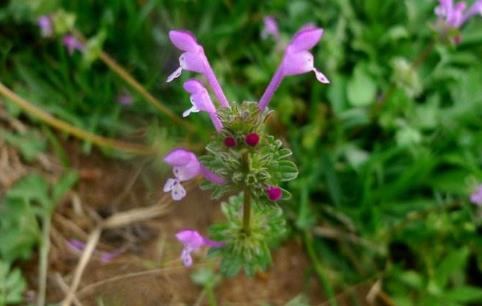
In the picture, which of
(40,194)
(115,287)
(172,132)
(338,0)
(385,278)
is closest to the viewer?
(115,287)

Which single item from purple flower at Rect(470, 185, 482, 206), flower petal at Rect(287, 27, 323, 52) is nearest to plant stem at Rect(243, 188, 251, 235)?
flower petal at Rect(287, 27, 323, 52)

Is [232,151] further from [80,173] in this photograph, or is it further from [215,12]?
[215,12]

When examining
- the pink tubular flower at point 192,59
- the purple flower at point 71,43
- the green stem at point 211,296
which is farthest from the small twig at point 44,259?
the pink tubular flower at point 192,59

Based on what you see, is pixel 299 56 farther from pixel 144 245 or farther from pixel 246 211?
pixel 144 245

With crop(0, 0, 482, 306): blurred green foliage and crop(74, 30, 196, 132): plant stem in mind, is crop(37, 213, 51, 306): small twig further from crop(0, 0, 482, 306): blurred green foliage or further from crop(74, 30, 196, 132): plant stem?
crop(74, 30, 196, 132): plant stem

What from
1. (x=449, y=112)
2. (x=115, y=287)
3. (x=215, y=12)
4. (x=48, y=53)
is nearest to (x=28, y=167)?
(x=48, y=53)

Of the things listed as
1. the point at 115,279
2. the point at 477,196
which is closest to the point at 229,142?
the point at 115,279
